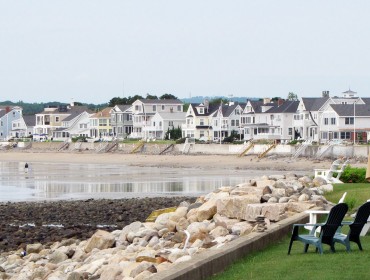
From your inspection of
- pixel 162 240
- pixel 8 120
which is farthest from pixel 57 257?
pixel 8 120

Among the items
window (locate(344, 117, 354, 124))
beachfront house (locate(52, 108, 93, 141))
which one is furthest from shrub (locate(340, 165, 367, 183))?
beachfront house (locate(52, 108, 93, 141))

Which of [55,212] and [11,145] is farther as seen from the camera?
[11,145]

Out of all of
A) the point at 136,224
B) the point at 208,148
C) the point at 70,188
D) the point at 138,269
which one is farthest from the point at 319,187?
the point at 208,148

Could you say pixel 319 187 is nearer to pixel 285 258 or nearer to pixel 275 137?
pixel 285 258

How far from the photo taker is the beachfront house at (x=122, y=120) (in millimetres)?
139625

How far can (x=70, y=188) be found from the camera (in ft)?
159

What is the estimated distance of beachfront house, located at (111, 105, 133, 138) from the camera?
140 m

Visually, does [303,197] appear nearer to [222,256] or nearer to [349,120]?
[222,256]

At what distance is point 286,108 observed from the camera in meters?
110

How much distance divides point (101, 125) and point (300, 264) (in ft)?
438

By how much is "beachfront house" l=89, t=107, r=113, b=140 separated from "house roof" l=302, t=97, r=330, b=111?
43.6 meters

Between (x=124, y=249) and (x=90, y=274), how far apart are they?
2800 millimetres

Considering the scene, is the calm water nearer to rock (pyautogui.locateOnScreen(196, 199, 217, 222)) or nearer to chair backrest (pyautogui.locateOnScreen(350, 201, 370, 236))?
rock (pyautogui.locateOnScreen(196, 199, 217, 222))

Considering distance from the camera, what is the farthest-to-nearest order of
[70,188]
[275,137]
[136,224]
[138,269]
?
1. [275,137]
2. [70,188]
3. [136,224]
4. [138,269]
